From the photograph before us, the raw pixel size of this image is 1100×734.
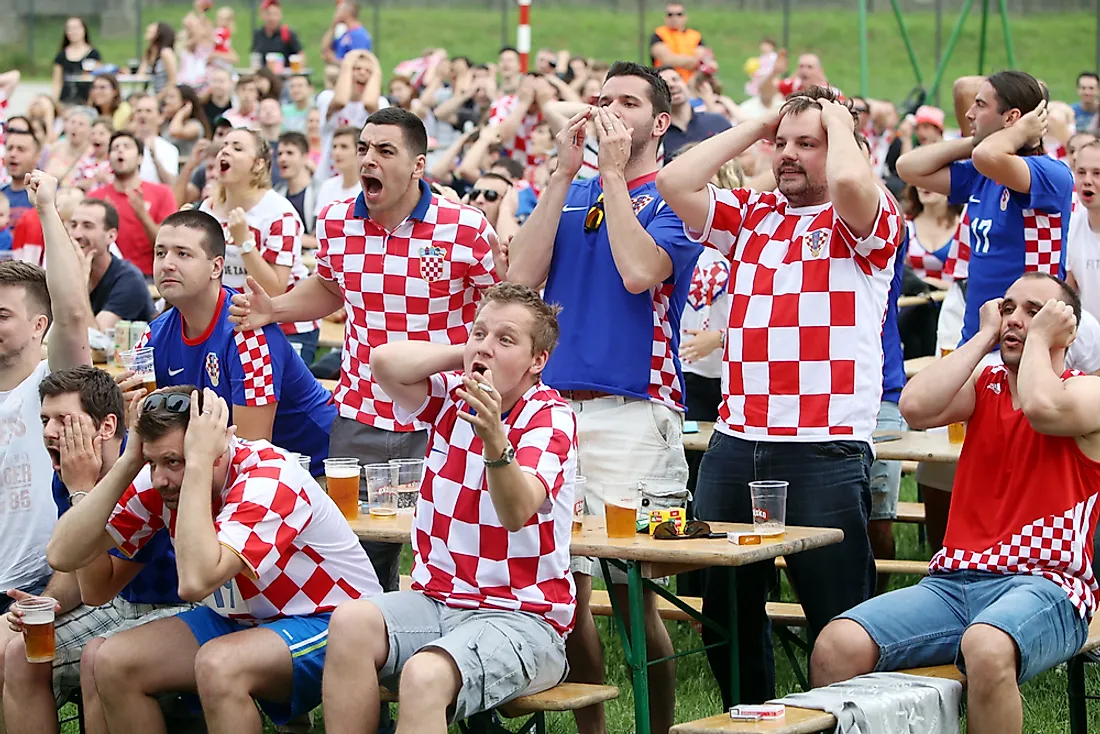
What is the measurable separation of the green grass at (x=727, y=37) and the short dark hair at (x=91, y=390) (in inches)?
849

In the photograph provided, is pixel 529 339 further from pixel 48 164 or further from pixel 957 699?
pixel 48 164

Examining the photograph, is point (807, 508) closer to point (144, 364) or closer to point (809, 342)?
point (809, 342)

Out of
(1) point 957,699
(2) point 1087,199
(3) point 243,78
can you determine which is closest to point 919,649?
(1) point 957,699

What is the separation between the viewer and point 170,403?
14.0 ft

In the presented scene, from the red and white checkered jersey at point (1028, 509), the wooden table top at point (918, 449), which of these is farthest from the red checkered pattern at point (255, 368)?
the red and white checkered jersey at point (1028, 509)

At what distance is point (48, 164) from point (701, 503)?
9.73 meters

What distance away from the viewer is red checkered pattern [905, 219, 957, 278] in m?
9.28

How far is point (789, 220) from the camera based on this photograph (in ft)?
15.8

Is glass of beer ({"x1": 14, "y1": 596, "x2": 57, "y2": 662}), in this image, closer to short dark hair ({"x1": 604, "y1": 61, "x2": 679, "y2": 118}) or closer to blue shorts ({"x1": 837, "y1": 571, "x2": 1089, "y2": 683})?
blue shorts ({"x1": 837, "y1": 571, "x2": 1089, "y2": 683})

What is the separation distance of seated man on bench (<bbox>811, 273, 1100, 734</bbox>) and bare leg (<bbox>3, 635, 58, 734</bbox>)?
2.16m

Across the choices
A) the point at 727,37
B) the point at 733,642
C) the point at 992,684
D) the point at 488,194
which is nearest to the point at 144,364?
the point at 733,642

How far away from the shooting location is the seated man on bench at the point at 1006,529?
168 inches

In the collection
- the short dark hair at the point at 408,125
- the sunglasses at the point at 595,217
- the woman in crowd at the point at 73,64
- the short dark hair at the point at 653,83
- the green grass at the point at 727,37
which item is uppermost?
the green grass at the point at 727,37

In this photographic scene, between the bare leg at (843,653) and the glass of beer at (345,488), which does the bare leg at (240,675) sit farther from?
the bare leg at (843,653)
